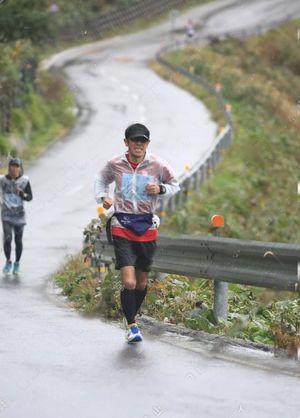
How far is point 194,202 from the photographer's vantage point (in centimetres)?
2573

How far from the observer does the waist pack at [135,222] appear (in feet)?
32.4

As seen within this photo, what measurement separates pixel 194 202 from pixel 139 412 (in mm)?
18406

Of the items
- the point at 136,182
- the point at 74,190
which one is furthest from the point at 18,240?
the point at 74,190

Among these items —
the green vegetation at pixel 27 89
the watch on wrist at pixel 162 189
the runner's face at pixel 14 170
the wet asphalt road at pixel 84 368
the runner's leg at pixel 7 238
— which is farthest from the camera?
the green vegetation at pixel 27 89

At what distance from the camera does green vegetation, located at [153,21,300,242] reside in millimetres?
26016

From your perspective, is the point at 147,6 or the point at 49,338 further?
the point at 147,6

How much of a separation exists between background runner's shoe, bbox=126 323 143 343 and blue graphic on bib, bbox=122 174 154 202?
3.60 ft

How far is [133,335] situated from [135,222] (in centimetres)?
97

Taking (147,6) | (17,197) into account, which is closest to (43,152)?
(17,197)

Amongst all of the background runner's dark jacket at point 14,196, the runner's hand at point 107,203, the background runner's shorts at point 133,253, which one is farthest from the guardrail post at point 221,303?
the background runner's dark jacket at point 14,196

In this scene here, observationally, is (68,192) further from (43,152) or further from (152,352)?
(152,352)

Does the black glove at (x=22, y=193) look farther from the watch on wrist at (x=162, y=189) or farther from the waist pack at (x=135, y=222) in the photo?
the watch on wrist at (x=162, y=189)

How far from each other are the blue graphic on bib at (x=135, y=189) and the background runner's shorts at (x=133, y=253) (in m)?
0.38

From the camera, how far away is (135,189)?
988 cm
